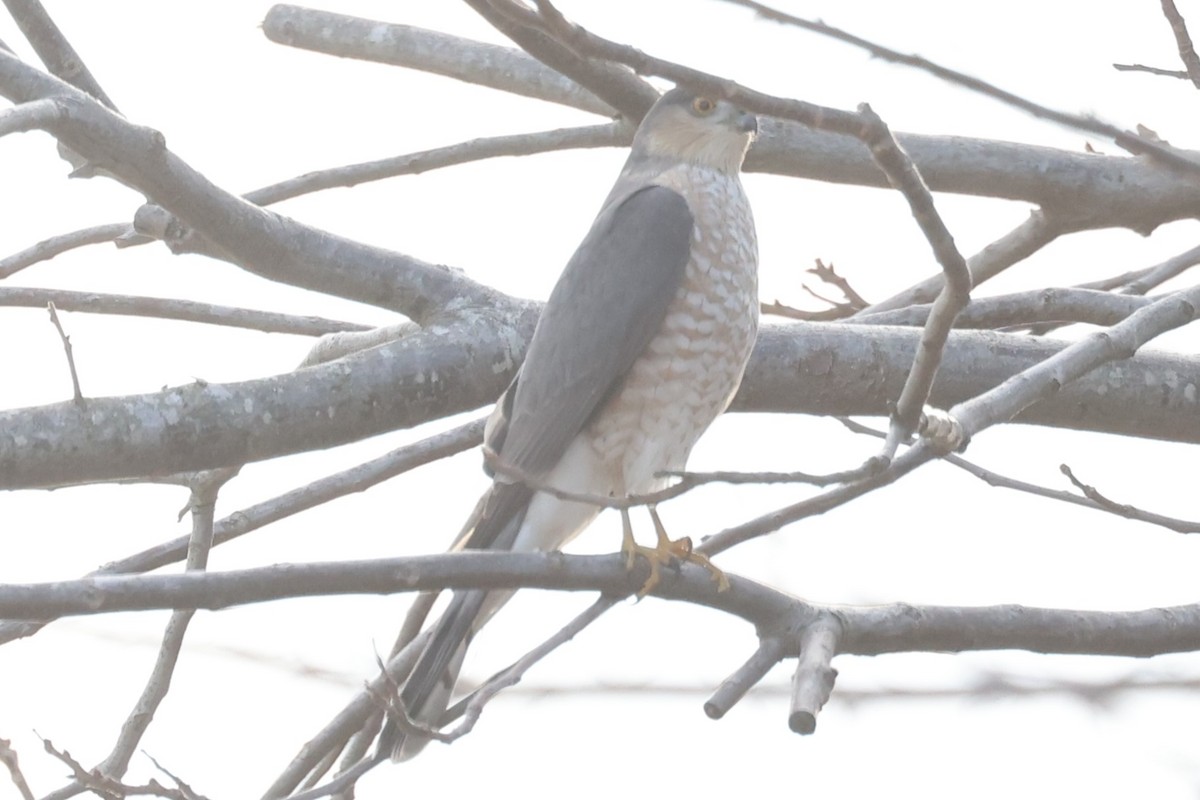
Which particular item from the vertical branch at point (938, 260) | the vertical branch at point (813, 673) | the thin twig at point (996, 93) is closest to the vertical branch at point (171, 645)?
the vertical branch at point (813, 673)

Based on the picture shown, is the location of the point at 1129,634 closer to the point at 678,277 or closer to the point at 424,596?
the point at 678,277

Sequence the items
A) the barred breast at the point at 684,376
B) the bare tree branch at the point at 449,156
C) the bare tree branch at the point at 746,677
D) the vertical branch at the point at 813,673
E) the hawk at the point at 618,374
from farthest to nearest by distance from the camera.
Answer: the bare tree branch at the point at 449,156, the barred breast at the point at 684,376, the hawk at the point at 618,374, the bare tree branch at the point at 746,677, the vertical branch at the point at 813,673

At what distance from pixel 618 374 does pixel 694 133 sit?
108 cm

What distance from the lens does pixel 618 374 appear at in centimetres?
470

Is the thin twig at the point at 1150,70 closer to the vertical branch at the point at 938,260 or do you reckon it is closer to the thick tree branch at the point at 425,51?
the vertical branch at the point at 938,260

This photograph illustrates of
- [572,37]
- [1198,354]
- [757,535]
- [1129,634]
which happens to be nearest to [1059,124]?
[572,37]

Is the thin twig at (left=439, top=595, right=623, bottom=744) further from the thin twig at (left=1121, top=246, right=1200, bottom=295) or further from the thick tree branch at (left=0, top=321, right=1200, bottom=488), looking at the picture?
the thin twig at (left=1121, top=246, right=1200, bottom=295)

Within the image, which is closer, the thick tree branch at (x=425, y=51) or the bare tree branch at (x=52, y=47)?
the bare tree branch at (x=52, y=47)

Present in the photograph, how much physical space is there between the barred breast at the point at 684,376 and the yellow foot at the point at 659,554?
37 cm

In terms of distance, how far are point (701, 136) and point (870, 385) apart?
122cm

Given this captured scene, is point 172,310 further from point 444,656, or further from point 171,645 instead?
point 444,656

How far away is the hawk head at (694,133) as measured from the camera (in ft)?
17.2

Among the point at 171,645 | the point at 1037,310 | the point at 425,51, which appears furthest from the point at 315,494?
the point at 1037,310

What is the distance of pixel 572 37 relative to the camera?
217 cm
